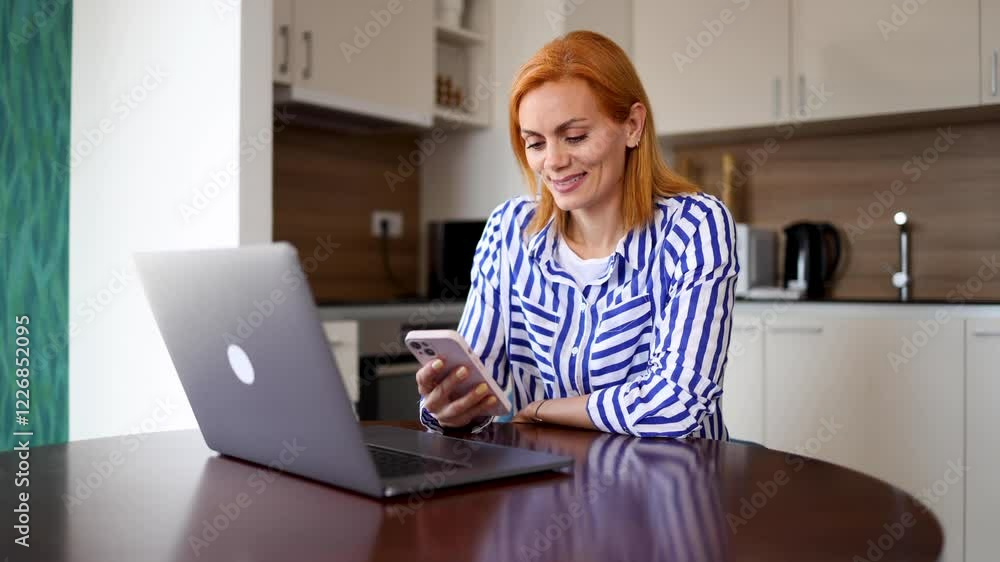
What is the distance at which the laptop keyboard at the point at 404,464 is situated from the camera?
3.09 ft

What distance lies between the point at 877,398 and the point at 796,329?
0.33 m

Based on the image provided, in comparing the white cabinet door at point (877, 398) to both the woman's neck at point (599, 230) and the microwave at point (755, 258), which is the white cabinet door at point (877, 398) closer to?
the microwave at point (755, 258)

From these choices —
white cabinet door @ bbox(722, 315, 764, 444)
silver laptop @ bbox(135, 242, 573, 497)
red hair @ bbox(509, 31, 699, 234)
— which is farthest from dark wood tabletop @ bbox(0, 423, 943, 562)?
white cabinet door @ bbox(722, 315, 764, 444)

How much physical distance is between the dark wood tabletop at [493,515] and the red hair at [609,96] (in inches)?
25.9

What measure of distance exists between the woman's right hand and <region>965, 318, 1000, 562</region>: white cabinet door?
84.9 inches

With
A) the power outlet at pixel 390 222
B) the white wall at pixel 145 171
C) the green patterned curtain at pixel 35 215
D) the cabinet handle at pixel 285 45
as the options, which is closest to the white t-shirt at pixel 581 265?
the white wall at pixel 145 171

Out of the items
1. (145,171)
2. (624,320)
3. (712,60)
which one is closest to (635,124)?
(624,320)

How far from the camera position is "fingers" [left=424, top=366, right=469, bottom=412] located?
124 centimetres

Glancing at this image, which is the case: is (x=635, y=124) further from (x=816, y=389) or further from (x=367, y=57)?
(x=367, y=57)

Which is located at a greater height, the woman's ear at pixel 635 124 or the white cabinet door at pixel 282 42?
the white cabinet door at pixel 282 42

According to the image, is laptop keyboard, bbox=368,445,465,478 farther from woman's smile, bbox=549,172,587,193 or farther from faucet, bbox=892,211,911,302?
faucet, bbox=892,211,911,302

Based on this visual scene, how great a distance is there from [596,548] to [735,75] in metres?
3.15

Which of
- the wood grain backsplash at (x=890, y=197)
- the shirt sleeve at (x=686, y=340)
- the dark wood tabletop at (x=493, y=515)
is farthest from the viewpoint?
the wood grain backsplash at (x=890, y=197)

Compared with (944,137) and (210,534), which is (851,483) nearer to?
(210,534)
